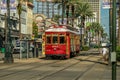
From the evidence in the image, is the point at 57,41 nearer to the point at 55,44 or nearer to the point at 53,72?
the point at 55,44

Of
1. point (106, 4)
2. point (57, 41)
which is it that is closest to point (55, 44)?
point (57, 41)

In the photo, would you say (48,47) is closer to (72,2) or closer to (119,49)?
(119,49)

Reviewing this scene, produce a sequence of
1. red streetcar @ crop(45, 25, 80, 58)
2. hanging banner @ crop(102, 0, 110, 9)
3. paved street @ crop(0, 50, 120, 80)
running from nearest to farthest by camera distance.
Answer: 1. paved street @ crop(0, 50, 120, 80)
2. hanging banner @ crop(102, 0, 110, 9)
3. red streetcar @ crop(45, 25, 80, 58)

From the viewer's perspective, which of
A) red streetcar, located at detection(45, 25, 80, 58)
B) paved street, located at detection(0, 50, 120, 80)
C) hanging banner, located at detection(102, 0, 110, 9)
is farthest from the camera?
red streetcar, located at detection(45, 25, 80, 58)

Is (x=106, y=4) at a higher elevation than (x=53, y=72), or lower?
higher

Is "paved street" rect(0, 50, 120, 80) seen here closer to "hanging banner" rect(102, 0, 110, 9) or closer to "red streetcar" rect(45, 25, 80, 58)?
"hanging banner" rect(102, 0, 110, 9)

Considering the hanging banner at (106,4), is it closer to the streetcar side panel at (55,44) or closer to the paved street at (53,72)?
the paved street at (53,72)

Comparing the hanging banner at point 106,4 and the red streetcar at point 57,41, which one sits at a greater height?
the hanging banner at point 106,4

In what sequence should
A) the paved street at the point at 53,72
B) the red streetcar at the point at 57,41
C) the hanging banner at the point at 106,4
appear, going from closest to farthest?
1. the paved street at the point at 53,72
2. the hanging banner at the point at 106,4
3. the red streetcar at the point at 57,41

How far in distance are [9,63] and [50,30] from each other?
374 inches

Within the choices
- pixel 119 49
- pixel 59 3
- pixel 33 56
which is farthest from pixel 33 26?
pixel 119 49

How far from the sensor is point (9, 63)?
35.1 m

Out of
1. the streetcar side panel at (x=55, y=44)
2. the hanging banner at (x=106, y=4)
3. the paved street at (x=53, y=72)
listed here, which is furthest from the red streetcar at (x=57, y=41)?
the hanging banner at (x=106, y=4)

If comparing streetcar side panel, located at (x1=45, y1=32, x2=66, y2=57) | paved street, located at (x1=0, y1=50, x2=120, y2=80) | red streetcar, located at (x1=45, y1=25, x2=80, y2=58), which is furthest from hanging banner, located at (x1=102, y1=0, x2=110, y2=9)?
streetcar side panel, located at (x1=45, y1=32, x2=66, y2=57)
